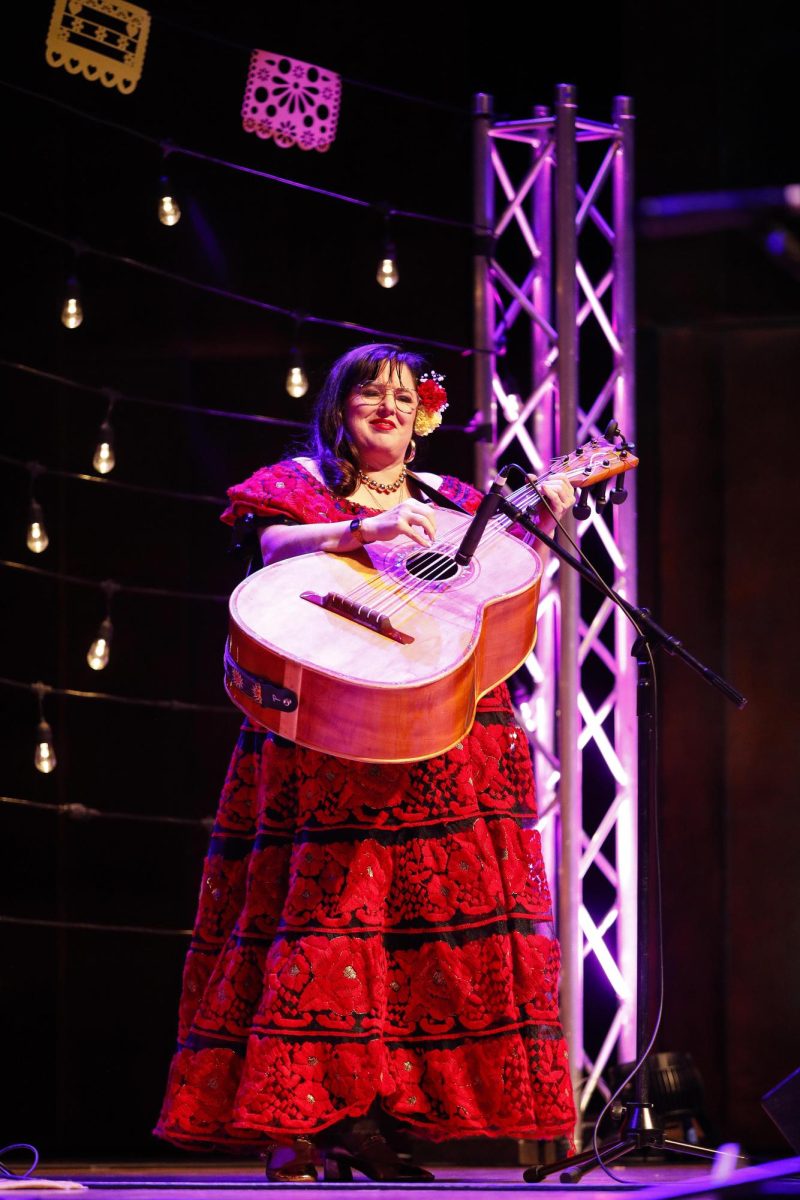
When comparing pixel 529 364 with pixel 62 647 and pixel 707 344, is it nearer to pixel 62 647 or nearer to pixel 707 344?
pixel 707 344

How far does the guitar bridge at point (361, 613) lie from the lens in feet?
9.59

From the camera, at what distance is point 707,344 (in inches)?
186

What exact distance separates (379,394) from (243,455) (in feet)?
3.94

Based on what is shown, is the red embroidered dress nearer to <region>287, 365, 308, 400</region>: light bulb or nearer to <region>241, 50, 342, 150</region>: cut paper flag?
<region>287, 365, 308, 400</region>: light bulb

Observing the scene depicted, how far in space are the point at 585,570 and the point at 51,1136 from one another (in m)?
2.40

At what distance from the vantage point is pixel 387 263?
4.21 meters

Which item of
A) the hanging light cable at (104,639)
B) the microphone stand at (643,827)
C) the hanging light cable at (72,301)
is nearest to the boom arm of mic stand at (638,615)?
the microphone stand at (643,827)

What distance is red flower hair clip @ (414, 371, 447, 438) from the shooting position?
11.3ft

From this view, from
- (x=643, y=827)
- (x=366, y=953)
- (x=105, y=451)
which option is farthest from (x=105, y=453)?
(x=643, y=827)

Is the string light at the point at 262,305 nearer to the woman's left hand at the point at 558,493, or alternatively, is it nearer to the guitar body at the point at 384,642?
the woman's left hand at the point at 558,493

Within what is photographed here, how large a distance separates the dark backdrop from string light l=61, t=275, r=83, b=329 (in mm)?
393

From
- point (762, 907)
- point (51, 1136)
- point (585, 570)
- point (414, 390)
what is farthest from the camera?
point (762, 907)

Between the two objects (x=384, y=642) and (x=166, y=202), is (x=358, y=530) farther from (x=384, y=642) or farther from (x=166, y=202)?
(x=166, y=202)

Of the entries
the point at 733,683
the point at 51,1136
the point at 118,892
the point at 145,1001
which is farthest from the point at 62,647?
the point at 733,683
